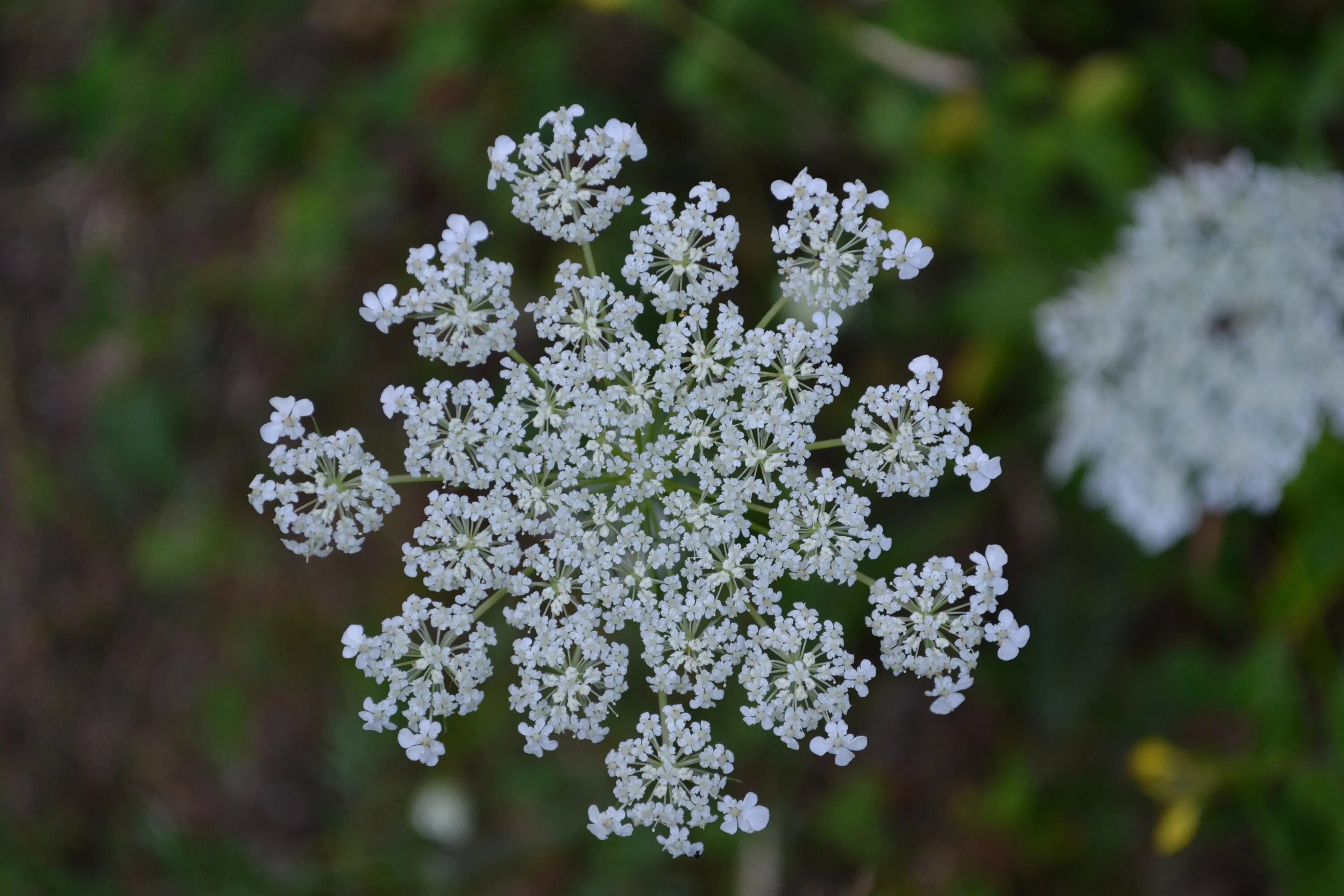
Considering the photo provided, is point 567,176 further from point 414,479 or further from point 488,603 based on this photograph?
point 488,603

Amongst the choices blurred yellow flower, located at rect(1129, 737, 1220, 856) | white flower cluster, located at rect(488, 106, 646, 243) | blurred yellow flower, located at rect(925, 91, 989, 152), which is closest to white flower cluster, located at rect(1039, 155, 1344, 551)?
blurred yellow flower, located at rect(925, 91, 989, 152)

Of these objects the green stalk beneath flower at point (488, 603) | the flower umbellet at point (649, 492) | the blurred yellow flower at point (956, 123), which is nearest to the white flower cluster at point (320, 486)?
the flower umbellet at point (649, 492)

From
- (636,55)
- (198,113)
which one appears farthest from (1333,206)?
(198,113)

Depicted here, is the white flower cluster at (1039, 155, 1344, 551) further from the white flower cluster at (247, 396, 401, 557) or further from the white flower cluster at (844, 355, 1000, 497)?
the white flower cluster at (247, 396, 401, 557)

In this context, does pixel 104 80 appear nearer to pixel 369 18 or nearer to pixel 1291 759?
pixel 369 18

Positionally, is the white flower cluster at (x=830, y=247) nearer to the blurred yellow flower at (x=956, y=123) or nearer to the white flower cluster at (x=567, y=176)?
the white flower cluster at (x=567, y=176)
